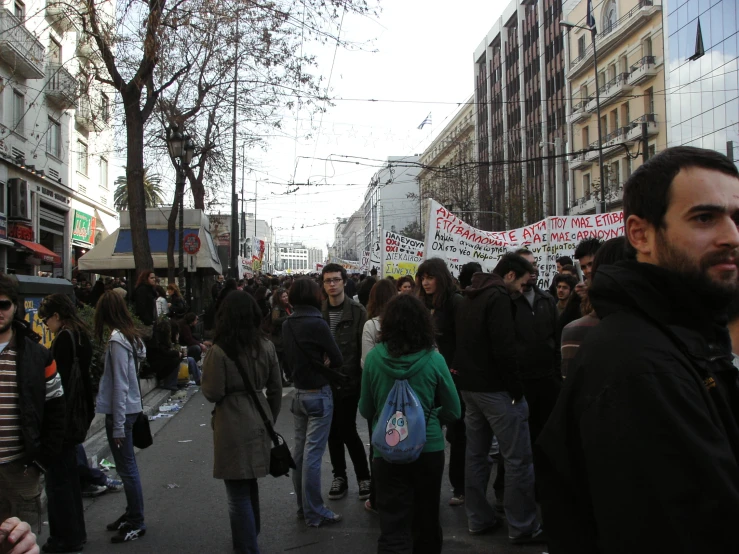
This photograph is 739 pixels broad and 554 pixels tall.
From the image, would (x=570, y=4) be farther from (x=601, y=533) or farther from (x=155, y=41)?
(x=601, y=533)

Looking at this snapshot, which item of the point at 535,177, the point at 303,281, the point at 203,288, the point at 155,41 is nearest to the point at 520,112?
the point at 535,177

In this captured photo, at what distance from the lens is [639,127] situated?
41.2 meters

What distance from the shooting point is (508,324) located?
16.1 ft

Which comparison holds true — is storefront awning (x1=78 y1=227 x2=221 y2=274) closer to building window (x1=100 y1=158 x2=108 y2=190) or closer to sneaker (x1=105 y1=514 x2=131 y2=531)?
Answer: building window (x1=100 y1=158 x2=108 y2=190)

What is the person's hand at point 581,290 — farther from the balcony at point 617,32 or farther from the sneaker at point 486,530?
the balcony at point 617,32

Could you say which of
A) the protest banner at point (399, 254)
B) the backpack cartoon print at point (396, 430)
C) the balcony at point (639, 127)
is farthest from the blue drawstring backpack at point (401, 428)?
the balcony at point (639, 127)

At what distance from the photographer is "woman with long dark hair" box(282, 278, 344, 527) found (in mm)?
5449

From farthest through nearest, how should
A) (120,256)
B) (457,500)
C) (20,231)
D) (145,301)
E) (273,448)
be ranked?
(120,256) → (20,231) → (145,301) → (457,500) → (273,448)

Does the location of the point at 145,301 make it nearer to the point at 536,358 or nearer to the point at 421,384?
the point at 536,358

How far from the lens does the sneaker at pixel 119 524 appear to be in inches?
198

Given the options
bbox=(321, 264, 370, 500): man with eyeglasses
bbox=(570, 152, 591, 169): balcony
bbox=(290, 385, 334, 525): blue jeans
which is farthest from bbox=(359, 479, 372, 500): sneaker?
bbox=(570, 152, 591, 169): balcony

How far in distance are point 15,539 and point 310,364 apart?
11.9 feet

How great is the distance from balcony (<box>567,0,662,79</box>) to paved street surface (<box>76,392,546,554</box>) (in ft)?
131

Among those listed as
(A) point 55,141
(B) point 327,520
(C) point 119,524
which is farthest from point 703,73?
(C) point 119,524
